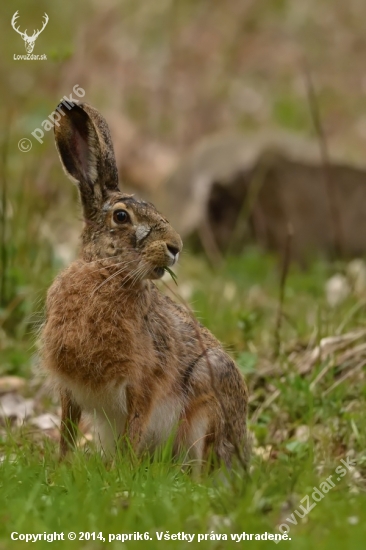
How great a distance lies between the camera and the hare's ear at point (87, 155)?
5.50 metres

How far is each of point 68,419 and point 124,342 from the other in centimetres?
59

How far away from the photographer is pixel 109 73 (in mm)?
16688

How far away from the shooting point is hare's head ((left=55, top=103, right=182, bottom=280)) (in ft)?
17.0

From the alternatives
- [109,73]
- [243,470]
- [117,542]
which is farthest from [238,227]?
[117,542]

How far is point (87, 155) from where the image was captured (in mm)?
5531

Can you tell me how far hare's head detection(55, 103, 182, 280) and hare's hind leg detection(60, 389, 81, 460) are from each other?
2.52ft

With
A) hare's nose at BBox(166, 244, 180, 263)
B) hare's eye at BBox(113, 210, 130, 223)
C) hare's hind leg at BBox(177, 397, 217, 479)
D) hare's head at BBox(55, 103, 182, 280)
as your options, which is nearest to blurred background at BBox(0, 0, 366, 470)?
hare's hind leg at BBox(177, 397, 217, 479)

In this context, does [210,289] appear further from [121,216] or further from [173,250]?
[173,250]

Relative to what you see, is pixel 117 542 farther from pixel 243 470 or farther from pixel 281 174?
pixel 281 174

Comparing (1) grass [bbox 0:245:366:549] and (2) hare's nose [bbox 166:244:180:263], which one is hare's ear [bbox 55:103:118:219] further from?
(1) grass [bbox 0:245:366:549]

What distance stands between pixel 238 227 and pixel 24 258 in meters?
3.63

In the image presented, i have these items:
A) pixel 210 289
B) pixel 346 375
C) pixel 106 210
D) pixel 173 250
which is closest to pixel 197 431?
pixel 173 250

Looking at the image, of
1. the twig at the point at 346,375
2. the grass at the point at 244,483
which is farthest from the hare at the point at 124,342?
the twig at the point at 346,375

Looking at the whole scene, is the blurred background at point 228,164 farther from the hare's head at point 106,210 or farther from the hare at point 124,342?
the hare's head at point 106,210
